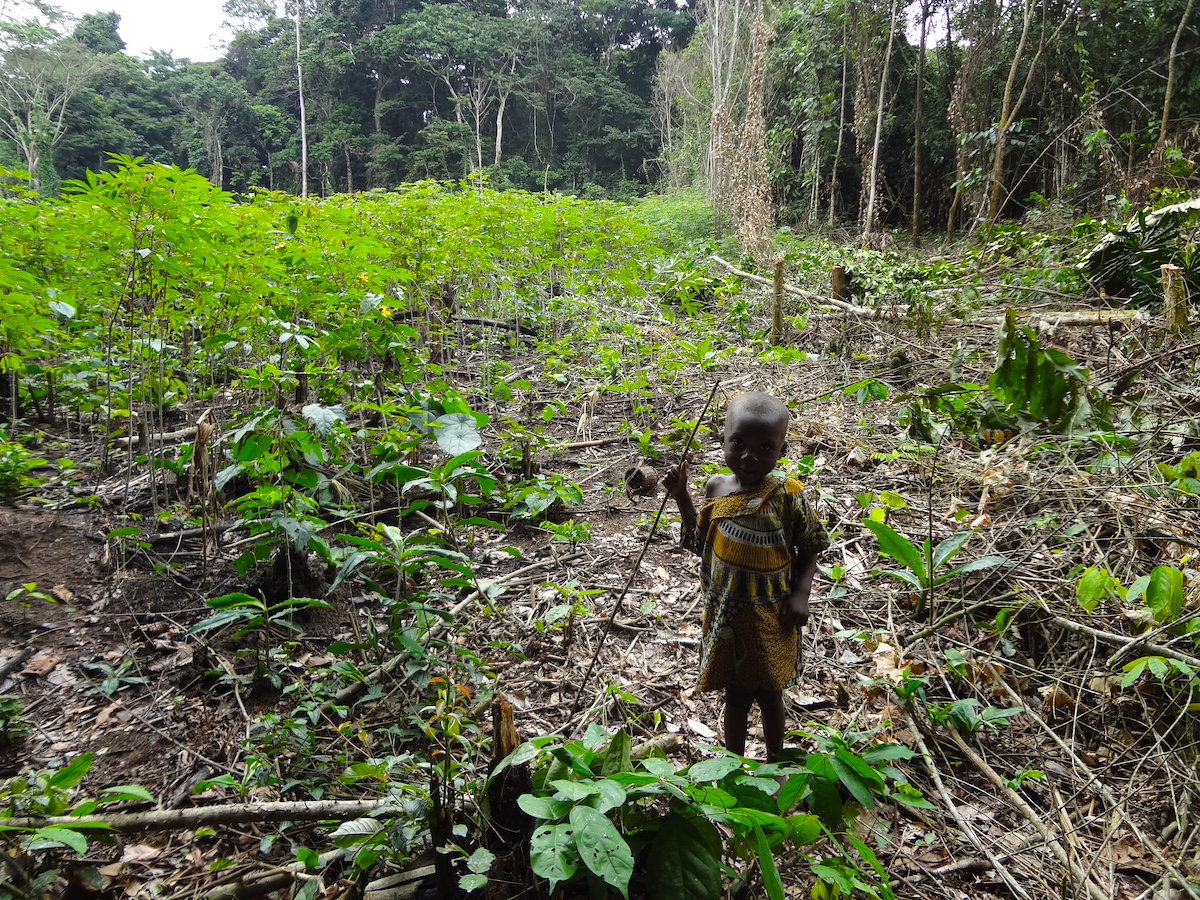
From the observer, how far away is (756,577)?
1784mm

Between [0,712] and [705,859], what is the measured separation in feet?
7.72

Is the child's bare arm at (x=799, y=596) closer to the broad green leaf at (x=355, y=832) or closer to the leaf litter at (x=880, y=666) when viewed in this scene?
the leaf litter at (x=880, y=666)

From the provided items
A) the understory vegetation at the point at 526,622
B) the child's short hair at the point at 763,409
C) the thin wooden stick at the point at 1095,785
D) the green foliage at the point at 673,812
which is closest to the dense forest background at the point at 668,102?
the understory vegetation at the point at 526,622

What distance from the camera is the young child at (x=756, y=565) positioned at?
5.77 ft

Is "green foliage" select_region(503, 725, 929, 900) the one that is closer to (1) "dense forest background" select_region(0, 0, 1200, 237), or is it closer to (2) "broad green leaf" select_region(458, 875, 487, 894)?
(2) "broad green leaf" select_region(458, 875, 487, 894)

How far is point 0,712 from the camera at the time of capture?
2.09 metres

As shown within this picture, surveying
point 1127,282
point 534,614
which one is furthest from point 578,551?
point 1127,282

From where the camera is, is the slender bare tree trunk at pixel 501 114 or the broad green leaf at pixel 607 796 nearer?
the broad green leaf at pixel 607 796

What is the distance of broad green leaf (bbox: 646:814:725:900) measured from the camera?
1.20 metres

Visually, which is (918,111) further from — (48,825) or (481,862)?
(48,825)

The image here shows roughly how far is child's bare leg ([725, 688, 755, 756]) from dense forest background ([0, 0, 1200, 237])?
6.30 metres

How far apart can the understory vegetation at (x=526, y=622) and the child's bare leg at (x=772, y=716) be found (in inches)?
8.9

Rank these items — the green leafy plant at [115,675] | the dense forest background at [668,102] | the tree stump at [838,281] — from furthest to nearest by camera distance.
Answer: the dense forest background at [668,102] → the tree stump at [838,281] → the green leafy plant at [115,675]

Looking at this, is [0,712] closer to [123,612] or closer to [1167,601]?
[123,612]
